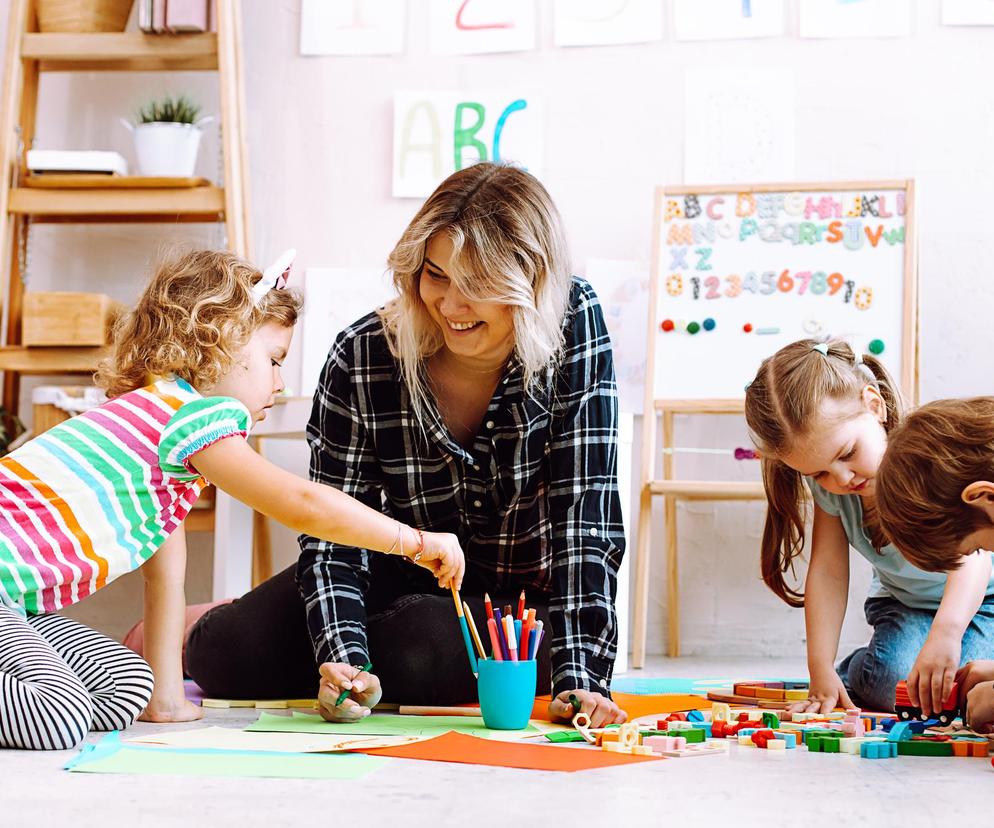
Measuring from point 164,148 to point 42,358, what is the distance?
0.56 metres

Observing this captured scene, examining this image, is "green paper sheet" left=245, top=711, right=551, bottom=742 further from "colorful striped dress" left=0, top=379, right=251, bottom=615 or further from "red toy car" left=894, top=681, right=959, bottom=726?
"red toy car" left=894, top=681, right=959, bottom=726

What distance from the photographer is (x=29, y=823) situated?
3.17 ft

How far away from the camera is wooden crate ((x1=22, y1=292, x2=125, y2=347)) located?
2738mm

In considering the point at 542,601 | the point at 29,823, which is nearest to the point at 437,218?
the point at 542,601

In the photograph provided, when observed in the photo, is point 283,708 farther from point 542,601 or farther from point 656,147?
point 656,147

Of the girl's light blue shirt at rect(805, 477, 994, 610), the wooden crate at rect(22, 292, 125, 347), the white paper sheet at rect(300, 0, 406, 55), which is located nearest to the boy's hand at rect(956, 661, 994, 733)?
the girl's light blue shirt at rect(805, 477, 994, 610)

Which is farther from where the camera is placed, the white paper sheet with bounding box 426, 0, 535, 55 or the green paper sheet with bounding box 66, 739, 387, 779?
the white paper sheet with bounding box 426, 0, 535, 55

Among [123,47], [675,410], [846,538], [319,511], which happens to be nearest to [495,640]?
[319,511]

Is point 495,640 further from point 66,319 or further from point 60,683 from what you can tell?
point 66,319

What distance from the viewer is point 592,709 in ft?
4.78

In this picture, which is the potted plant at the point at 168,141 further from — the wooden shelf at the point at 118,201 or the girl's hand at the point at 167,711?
the girl's hand at the point at 167,711

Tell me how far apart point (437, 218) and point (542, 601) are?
61cm

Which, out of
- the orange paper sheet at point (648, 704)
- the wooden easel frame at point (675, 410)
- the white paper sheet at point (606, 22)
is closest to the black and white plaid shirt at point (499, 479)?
the orange paper sheet at point (648, 704)

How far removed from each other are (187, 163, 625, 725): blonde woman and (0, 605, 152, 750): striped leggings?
0.77 ft
